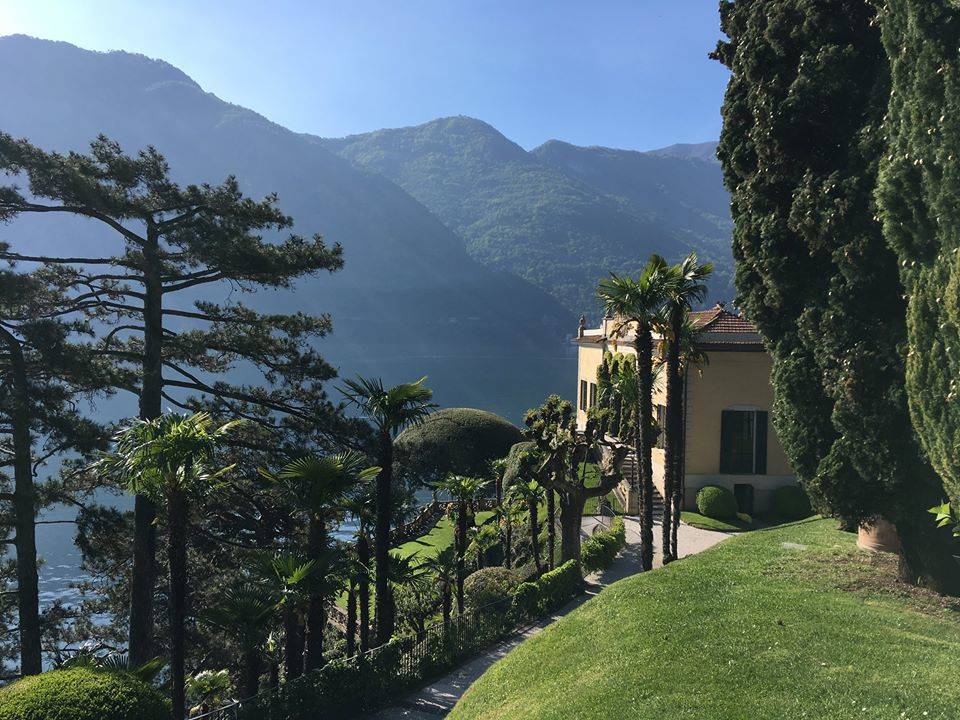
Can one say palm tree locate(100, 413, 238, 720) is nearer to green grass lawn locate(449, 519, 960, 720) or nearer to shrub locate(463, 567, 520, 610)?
green grass lawn locate(449, 519, 960, 720)

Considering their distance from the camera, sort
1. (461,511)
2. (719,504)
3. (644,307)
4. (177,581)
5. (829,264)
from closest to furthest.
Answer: (177,581) → (829,264) → (644,307) → (461,511) → (719,504)

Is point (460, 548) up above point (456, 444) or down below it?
above

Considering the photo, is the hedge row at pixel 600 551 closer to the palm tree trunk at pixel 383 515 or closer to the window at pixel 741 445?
the window at pixel 741 445

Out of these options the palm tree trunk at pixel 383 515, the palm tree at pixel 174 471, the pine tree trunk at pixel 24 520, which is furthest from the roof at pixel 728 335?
the pine tree trunk at pixel 24 520

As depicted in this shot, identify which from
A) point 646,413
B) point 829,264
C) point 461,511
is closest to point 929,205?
point 829,264

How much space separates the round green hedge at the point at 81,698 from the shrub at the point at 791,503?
25.3 m

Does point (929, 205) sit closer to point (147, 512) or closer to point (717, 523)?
point (147, 512)

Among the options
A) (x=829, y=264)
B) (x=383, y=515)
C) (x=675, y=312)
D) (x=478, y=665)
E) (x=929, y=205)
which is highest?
(x=929, y=205)

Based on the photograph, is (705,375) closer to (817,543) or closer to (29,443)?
(817,543)

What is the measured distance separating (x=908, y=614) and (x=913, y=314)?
594cm

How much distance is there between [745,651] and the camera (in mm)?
9977

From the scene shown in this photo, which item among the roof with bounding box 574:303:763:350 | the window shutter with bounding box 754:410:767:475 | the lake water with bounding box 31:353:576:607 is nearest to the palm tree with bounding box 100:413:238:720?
the roof with bounding box 574:303:763:350

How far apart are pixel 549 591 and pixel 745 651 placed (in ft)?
31.4

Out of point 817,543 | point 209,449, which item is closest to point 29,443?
point 209,449
